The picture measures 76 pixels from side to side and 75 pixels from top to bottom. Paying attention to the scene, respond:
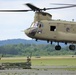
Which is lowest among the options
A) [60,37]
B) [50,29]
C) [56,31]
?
[60,37]

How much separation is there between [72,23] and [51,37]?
281cm

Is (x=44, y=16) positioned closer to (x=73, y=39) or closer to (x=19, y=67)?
(x=73, y=39)

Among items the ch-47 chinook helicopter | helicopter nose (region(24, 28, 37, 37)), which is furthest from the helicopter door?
helicopter nose (region(24, 28, 37, 37))

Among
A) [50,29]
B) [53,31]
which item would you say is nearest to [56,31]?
[53,31]

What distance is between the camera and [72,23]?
1907 inches

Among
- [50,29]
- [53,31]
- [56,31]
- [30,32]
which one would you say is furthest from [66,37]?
[30,32]

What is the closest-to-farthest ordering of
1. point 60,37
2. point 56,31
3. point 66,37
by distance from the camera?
point 56,31 < point 66,37 < point 60,37

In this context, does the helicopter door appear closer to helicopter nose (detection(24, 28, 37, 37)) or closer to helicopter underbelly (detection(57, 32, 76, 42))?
helicopter underbelly (detection(57, 32, 76, 42))

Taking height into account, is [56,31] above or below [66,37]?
above

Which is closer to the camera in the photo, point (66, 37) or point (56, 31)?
point (56, 31)

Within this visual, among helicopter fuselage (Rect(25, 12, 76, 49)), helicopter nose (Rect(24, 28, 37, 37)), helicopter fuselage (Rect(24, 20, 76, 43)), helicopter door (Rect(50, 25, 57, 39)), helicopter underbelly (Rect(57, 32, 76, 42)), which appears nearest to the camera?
helicopter nose (Rect(24, 28, 37, 37))

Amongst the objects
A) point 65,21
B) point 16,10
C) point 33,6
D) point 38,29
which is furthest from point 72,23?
point 16,10

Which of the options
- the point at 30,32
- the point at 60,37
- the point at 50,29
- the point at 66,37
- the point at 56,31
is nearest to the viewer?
the point at 30,32

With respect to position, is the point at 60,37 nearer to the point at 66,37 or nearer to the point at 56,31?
the point at 66,37
